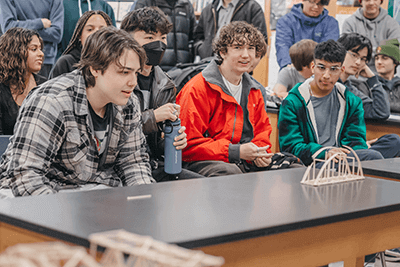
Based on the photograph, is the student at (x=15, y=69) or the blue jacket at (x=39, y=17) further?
the blue jacket at (x=39, y=17)

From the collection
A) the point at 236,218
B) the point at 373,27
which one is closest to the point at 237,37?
the point at 236,218

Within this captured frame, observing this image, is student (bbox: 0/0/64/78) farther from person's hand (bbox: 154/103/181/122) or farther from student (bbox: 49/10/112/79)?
person's hand (bbox: 154/103/181/122)

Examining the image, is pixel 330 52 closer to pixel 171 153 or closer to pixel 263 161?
pixel 263 161

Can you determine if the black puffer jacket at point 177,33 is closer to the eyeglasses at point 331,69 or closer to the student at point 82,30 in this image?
the student at point 82,30

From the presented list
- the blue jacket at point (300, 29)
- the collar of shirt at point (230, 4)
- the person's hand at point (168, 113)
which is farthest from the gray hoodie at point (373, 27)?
the person's hand at point (168, 113)

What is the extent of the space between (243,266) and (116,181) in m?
0.87

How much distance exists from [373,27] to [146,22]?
279 centimetres

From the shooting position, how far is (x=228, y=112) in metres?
2.64

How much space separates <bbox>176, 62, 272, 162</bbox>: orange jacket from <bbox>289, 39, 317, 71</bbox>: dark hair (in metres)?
1.23

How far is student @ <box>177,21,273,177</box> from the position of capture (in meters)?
2.49

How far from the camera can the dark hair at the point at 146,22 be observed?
2553 millimetres

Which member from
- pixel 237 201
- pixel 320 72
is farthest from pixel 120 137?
pixel 320 72

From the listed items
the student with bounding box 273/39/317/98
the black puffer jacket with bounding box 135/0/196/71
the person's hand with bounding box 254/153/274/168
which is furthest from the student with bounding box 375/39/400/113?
the person's hand with bounding box 254/153/274/168

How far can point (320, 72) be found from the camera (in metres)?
3.02
